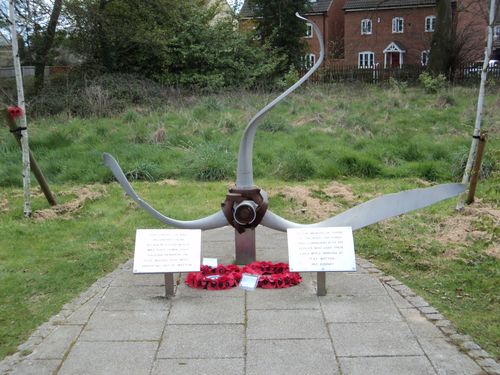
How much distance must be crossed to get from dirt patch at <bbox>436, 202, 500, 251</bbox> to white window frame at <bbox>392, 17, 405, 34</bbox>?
34.3 m

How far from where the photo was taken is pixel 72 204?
336 inches

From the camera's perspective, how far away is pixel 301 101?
16750 mm

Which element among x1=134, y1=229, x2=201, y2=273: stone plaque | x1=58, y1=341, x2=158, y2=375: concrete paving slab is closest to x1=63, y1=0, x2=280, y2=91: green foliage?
x1=134, y1=229, x2=201, y2=273: stone plaque

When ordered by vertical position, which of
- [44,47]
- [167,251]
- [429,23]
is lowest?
[167,251]

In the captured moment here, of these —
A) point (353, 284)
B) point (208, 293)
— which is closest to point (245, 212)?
point (208, 293)

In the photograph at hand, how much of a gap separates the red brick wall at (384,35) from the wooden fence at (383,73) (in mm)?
14985

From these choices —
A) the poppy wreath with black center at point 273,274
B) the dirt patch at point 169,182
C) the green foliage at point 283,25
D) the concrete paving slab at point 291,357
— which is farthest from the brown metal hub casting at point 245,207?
the green foliage at point 283,25

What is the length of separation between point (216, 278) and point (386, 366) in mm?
1978

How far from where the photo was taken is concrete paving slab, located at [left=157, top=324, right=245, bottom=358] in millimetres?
3869

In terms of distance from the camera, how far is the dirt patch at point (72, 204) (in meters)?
7.98

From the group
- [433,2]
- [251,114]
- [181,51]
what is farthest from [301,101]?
[433,2]

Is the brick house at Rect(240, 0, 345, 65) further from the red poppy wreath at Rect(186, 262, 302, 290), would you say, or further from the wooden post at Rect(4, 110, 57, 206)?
the red poppy wreath at Rect(186, 262, 302, 290)

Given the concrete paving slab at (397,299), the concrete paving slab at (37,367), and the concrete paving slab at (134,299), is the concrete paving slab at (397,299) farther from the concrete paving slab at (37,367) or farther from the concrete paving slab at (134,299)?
the concrete paving slab at (37,367)

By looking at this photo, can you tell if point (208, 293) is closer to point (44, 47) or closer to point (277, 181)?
point (277, 181)
